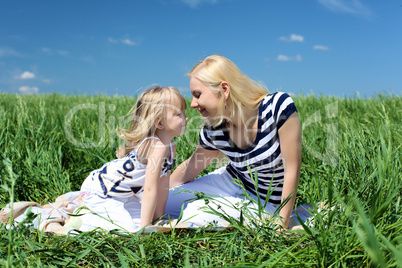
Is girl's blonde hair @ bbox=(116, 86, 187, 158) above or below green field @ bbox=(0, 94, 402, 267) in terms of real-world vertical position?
above

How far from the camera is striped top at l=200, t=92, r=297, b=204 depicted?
2.07 meters

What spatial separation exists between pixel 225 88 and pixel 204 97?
0.14 metres

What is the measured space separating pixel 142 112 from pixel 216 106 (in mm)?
589

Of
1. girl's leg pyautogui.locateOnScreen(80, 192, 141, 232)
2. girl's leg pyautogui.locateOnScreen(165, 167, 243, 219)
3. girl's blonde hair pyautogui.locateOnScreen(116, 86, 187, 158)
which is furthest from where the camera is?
girl's leg pyautogui.locateOnScreen(165, 167, 243, 219)

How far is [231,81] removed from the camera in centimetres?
205

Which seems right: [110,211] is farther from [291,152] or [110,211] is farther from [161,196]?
[291,152]

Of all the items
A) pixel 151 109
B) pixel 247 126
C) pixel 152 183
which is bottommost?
pixel 152 183

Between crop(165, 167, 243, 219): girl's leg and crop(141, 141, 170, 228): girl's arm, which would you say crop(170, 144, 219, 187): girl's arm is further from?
crop(141, 141, 170, 228): girl's arm

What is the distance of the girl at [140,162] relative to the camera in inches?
89.0

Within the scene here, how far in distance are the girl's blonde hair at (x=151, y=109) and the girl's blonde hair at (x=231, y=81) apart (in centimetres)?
22

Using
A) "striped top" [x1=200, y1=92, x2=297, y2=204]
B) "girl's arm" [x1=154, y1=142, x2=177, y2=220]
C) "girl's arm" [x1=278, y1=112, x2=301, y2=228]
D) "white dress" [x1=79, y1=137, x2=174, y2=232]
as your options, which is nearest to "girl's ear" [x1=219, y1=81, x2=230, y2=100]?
"striped top" [x1=200, y1=92, x2=297, y2=204]

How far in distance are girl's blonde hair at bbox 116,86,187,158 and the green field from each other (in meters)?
0.73

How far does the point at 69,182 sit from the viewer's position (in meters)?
2.80

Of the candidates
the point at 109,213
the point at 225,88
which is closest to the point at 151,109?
the point at 225,88
